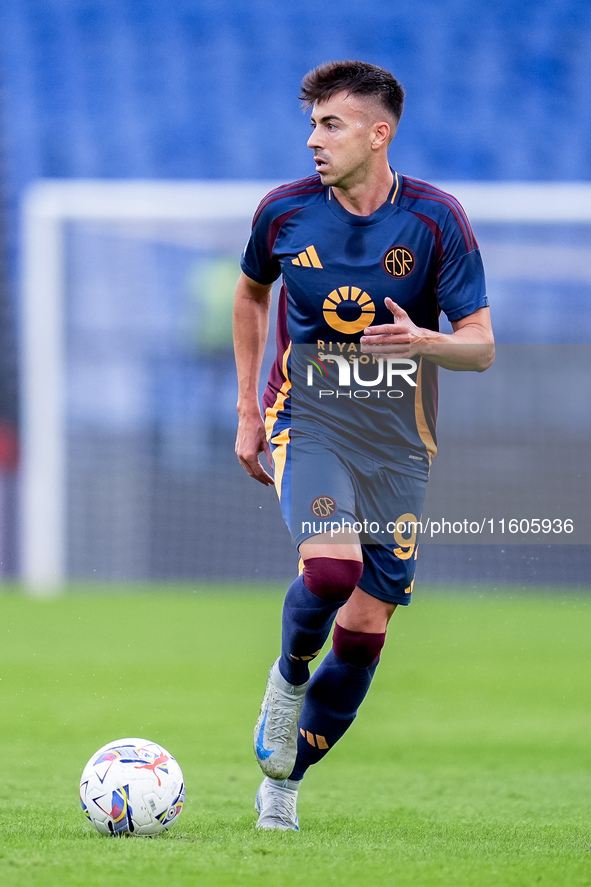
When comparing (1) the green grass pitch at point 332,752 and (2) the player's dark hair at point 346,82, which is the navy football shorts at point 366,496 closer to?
(1) the green grass pitch at point 332,752

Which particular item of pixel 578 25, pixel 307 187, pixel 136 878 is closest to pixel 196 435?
pixel 307 187

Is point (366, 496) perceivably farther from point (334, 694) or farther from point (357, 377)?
point (334, 694)

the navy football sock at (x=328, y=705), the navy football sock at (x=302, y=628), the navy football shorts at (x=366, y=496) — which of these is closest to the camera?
the navy football sock at (x=302, y=628)

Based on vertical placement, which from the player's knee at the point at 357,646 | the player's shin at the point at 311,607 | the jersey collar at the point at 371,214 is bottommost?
the player's knee at the point at 357,646

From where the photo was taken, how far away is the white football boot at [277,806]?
3.52m

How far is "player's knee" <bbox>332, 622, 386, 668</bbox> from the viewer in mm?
3652

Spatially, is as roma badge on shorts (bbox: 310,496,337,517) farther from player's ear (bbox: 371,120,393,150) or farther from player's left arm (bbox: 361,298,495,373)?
player's ear (bbox: 371,120,393,150)

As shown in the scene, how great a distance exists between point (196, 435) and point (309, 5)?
11.2m

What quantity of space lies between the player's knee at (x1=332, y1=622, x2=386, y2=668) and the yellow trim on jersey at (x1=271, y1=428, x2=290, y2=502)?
0.47m

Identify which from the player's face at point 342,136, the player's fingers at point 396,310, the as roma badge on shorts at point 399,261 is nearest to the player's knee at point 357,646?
the player's fingers at point 396,310

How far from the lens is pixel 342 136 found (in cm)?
359

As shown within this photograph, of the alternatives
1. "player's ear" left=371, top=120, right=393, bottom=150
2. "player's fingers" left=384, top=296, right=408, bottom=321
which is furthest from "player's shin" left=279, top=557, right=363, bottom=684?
"player's ear" left=371, top=120, right=393, bottom=150

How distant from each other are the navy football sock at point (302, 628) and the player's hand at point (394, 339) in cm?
68

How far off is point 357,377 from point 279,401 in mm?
270
